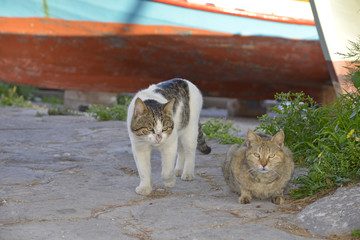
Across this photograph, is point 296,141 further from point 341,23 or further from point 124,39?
point 124,39

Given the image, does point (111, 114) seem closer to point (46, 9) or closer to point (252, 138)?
point (46, 9)

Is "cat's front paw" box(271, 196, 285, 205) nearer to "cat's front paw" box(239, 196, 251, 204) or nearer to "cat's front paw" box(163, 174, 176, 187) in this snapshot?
"cat's front paw" box(239, 196, 251, 204)

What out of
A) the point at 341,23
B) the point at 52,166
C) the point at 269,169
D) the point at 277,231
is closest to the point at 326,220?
the point at 277,231

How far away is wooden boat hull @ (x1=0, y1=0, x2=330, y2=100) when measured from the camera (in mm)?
8047

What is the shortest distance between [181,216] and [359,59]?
2.11 m

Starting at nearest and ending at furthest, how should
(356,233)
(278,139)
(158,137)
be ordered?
Result: (356,233), (278,139), (158,137)

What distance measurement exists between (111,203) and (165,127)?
2.16 ft

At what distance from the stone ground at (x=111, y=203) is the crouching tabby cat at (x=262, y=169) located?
3.3 inches

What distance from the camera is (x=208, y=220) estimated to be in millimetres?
2713

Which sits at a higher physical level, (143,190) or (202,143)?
(202,143)

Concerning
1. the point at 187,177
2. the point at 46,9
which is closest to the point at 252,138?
the point at 187,177

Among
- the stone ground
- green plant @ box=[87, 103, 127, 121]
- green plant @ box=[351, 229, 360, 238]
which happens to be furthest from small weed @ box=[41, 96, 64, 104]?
green plant @ box=[351, 229, 360, 238]

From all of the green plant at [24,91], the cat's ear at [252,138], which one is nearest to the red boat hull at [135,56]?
the green plant at [24,91]

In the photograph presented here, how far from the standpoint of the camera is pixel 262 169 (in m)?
3.03
